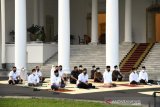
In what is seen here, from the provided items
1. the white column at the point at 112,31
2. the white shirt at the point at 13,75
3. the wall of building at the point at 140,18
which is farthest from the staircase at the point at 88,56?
the white shirt at the point at 13,75

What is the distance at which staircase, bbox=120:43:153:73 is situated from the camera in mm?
35838

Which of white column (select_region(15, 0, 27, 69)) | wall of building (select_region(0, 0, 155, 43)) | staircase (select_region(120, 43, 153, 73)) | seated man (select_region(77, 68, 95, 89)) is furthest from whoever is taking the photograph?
wall of building (select_region(0, 0, 155, 43))

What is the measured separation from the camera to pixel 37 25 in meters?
41.9

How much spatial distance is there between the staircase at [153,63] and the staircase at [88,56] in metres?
2.23

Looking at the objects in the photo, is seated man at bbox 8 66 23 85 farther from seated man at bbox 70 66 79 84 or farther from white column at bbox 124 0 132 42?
white column at bbox 124 0 132 42

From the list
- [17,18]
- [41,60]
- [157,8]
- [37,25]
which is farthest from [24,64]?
[157,8]

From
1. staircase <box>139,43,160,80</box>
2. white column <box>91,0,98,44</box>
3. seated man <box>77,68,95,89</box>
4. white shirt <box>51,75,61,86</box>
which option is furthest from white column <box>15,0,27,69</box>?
white column <box>91,0,98,44</box>

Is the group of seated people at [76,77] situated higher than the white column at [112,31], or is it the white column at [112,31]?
the white column at [112,31]

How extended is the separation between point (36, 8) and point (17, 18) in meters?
10.8

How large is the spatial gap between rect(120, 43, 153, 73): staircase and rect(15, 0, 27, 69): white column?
7.87 meters

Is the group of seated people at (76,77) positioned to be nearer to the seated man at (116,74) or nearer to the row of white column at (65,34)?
the seated man at (116,74)

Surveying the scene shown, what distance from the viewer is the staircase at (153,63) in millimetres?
33275

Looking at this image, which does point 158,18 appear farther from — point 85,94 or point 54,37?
point 85,94

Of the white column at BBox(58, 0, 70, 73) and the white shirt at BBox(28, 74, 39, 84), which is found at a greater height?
the white column at BBox(58, 0, 70, 73)
